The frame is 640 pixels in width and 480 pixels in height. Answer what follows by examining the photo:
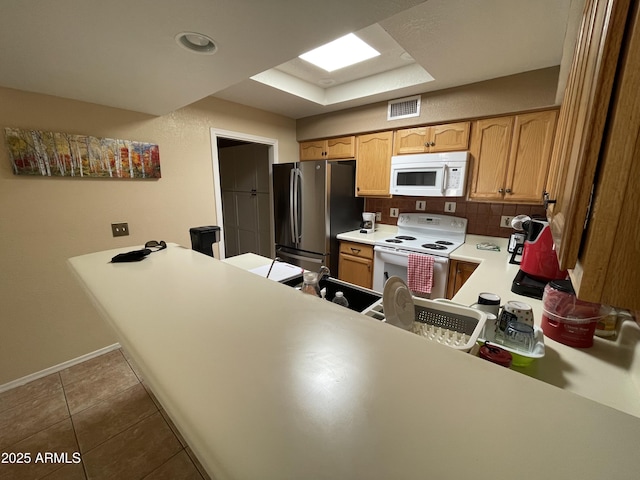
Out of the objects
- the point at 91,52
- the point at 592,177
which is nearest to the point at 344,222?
the point at 91,52

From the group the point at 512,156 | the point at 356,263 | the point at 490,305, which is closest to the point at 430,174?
the point at 512,156

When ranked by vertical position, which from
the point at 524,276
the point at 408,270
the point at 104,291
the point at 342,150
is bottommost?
the point at 408,270

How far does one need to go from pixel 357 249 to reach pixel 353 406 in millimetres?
2461

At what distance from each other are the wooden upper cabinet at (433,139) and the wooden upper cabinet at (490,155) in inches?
3.7

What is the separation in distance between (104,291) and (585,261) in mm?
1188

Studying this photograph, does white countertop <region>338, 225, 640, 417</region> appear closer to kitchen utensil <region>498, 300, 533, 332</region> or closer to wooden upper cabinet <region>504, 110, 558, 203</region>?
kitchen utensil <region>498, 300, 533, 332</region>

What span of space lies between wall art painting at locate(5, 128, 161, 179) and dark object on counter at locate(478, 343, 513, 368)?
2616 mm

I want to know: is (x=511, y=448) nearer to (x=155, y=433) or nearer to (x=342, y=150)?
(x=155, y=433)

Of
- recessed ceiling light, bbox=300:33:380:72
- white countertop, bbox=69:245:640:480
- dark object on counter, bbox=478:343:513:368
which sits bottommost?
dark object on counter, bbox=478:343:513:368

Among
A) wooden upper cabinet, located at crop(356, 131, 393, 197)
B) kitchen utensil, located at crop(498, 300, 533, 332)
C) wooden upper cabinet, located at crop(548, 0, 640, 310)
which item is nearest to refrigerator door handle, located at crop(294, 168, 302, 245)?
wooden upper cabinet, located at crop(356, 131, 393, 197)

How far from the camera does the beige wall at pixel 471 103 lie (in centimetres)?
193

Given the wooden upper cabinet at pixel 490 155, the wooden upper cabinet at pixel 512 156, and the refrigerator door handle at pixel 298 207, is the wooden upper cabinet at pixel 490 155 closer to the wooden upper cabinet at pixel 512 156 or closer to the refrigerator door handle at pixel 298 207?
the wooden upper cabinet at pixel 512 156

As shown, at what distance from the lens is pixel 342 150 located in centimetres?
306

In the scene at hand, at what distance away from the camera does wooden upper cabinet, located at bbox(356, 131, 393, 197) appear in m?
2.75
